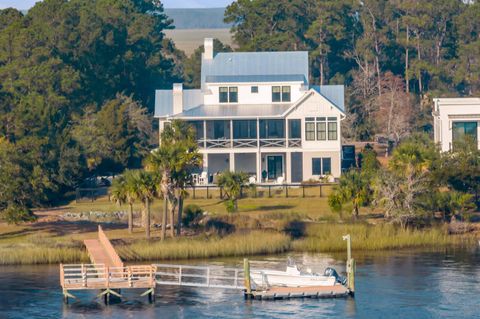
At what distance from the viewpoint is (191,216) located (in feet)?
247

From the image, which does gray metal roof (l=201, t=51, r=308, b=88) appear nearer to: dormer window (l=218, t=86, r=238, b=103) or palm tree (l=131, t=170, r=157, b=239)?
dormer window (l=218, t=86, r=238, b=103)

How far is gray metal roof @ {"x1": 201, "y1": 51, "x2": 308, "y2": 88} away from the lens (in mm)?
99312

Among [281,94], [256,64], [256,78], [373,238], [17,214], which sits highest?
[256,64]

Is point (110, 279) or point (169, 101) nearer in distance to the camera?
point (110, 279)

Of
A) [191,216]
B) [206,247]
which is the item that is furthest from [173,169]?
[191,216]

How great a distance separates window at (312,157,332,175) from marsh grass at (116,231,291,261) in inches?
896

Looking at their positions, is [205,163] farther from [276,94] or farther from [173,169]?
[173,169]

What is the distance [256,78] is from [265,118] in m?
5.42

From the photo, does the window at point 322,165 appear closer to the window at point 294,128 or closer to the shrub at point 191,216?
the window at point 294,128

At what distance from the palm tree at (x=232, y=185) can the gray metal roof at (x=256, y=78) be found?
690 inches

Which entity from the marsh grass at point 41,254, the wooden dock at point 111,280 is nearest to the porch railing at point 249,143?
the marsh grass at point 41,254

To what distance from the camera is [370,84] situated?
125m

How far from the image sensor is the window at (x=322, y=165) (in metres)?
93.3

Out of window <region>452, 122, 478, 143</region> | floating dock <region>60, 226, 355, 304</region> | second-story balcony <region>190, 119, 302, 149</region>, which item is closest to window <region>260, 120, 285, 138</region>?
second-story balcony <region>190, 119, 302, 149</region>
